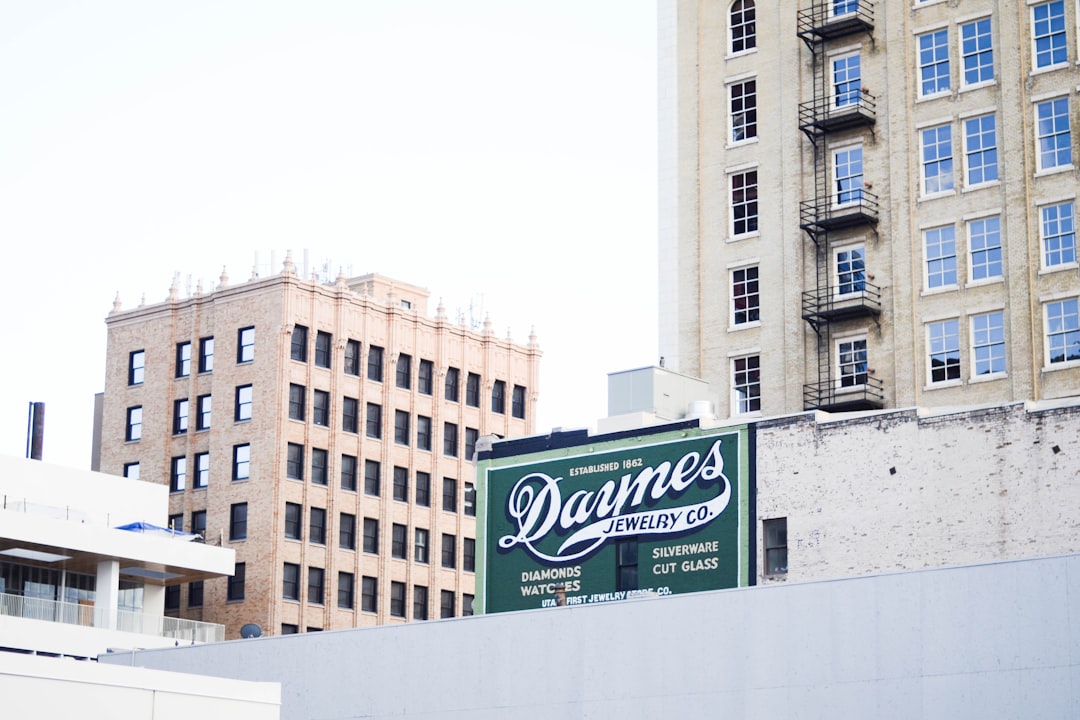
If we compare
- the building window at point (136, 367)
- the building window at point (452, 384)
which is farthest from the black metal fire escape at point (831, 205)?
the building window at point (136, 367)

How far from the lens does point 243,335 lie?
103 metres

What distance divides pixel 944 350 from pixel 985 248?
398 cm

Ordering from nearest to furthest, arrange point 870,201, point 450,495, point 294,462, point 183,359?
point 870,201
point 294,462
point 183,359
point 450,495

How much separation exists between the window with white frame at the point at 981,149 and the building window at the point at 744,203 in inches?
354

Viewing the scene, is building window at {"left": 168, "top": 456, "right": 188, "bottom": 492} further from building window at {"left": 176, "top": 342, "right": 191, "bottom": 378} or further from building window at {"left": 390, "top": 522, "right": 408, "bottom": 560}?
building window at {"left": 390, "top": 522, "right": 408, "bottom": 560}

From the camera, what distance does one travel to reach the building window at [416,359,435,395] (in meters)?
110

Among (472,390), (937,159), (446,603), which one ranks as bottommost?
(446,603)

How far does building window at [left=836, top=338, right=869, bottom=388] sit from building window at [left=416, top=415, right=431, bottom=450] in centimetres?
4280

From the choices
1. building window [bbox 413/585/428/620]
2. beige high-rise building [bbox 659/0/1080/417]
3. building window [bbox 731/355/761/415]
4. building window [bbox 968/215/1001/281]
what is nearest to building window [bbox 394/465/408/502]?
building window [bbox 413/585/428/620]

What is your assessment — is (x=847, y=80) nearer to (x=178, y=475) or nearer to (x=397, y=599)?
(x=397, y=599)

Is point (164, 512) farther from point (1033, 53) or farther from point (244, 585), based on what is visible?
point (1033, 53)

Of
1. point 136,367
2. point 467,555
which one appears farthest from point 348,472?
point 136,367

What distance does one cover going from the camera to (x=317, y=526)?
332 feet

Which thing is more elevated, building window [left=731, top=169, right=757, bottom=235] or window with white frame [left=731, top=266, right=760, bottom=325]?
building window [left=731, top=169, right=757, bottom=235]
